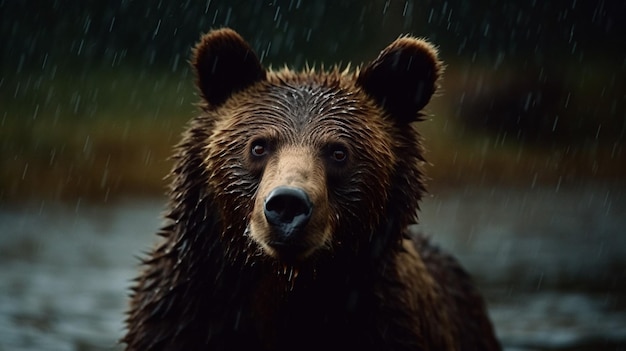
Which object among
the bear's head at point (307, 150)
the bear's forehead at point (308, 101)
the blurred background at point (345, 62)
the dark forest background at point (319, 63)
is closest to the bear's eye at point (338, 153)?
the bear's head at point (307, 150)

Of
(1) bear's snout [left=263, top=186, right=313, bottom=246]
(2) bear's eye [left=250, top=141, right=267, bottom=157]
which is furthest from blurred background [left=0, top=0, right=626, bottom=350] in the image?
(1) bear's snout [left=263, top=186, right=313, bottom=246]

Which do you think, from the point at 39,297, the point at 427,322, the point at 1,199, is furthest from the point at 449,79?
the point at 427,322

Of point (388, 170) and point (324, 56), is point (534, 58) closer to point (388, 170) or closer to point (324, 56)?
point (324, 56)

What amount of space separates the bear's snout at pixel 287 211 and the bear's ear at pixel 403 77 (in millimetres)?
1219

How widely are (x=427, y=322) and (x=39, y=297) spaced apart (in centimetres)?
529

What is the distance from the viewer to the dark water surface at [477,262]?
8.58 m

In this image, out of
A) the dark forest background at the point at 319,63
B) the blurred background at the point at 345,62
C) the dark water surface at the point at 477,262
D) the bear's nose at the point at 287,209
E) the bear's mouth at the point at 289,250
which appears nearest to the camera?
the bear's nose at the point at 287,209

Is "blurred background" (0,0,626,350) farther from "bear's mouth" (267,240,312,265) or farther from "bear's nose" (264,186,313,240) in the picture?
"bear's nose" (264,186,313,240)

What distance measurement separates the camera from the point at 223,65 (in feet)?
16.8

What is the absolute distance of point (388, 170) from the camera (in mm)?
4891

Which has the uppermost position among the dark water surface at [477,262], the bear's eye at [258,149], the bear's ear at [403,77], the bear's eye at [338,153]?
the bear's ear at [403,77]

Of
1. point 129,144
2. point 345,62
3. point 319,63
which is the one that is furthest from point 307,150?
point 319,63

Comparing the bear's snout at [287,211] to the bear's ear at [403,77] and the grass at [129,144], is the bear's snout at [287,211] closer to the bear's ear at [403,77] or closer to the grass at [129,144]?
the bear's ear at [403,77]

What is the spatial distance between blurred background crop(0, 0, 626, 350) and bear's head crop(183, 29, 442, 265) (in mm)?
7317
